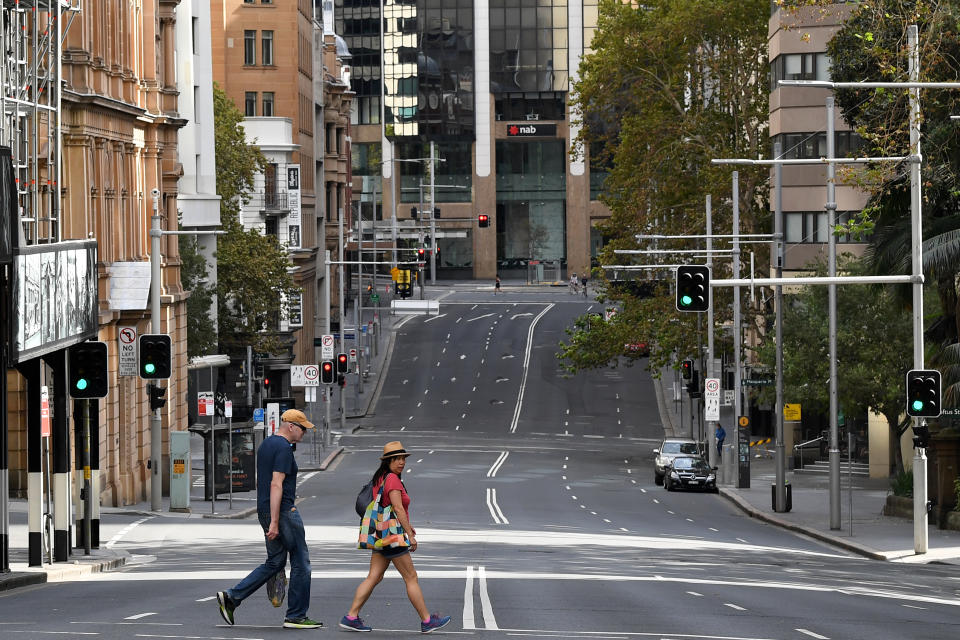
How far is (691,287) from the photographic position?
96.4 feet

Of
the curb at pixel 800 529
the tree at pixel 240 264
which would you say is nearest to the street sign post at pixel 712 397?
the curb at pixel 800 529

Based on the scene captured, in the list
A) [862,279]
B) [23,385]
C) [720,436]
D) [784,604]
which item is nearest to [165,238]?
[23,385]

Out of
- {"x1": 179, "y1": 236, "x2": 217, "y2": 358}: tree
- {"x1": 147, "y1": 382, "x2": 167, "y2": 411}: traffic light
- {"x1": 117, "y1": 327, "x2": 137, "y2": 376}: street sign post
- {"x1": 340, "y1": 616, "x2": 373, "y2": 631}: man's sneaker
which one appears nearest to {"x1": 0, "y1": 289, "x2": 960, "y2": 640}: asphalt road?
{"x1": 340, "y1": 616, "x2": 373, "y2": 631}: man's sneaker

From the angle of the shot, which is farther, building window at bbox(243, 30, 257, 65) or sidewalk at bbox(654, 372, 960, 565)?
building window at bbox(243, 30, 257, 65)

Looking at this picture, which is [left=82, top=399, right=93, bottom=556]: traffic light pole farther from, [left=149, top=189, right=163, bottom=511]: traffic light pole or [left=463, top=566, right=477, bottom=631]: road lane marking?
[left=149, top=189, right=163, bottom=511]: traffic light pole

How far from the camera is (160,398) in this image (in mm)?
37312

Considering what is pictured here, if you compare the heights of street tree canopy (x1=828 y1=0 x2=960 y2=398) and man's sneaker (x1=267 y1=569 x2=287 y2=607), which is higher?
street tree canopy (x1=828 y1=0 x2=960 y2=398)

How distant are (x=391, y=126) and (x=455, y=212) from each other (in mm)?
9455

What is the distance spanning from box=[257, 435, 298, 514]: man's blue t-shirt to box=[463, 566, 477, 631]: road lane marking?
2.25 m

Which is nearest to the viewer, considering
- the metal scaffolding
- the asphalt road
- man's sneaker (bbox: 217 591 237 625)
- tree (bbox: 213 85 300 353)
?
man's sneaker (bbox: 217 591 237 625)

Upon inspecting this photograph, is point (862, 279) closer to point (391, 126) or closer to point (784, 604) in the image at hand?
point (784, 604)

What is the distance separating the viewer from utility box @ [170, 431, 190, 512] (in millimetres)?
40188

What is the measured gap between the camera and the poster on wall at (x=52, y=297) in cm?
2214

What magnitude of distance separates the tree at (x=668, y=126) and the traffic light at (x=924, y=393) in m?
34.9
